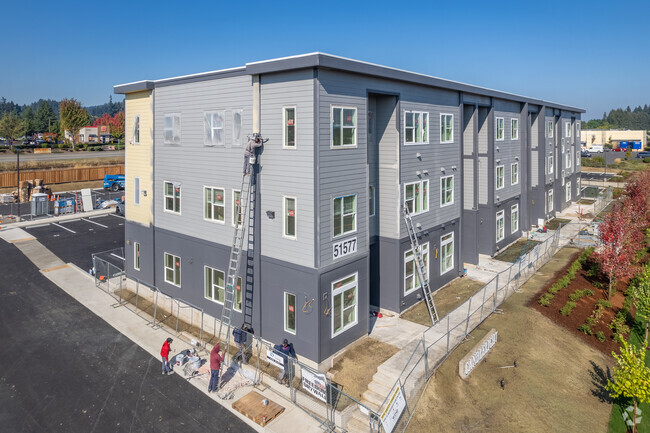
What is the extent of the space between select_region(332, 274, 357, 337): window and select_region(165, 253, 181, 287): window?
371 inches

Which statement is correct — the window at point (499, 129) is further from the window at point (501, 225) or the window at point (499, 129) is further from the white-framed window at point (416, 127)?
the white-framed window at point (416, 127)

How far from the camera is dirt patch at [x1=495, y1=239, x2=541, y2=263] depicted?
98.7ft

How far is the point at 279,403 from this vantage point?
14844 millimetres

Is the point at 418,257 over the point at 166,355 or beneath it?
over

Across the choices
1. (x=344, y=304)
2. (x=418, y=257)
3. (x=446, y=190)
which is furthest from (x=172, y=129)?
(x=446, y=190)

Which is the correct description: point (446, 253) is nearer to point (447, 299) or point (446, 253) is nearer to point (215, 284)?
point (447, 299)

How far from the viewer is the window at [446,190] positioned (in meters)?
24.2

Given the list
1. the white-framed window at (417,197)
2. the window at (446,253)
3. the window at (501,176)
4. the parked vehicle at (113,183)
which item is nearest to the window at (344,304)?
the white-framed window at (417,197)

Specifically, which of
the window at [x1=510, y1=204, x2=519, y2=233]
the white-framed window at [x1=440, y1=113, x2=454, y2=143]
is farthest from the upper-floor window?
the white-framed window at [x1=440, y1=113, x2=454, y2=143]

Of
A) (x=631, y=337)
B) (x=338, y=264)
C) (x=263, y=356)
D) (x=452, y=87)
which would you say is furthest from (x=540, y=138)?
(x=263, y=356)

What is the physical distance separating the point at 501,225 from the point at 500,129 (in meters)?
6.89

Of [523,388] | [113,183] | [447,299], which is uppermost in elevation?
[113,183]

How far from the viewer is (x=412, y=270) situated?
22.0m

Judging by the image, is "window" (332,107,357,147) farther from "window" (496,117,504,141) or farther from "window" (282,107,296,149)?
"window" (496,117,504,141)
